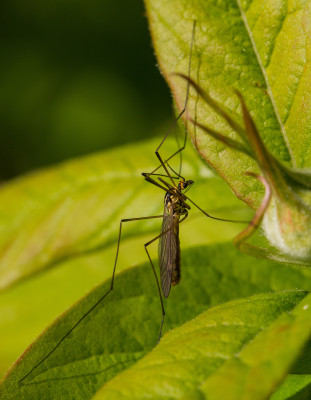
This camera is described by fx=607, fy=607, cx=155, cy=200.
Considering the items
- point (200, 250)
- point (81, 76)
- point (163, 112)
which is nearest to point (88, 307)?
point (200, 250)

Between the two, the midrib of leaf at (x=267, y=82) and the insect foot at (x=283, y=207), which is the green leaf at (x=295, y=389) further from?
the midrib of leaf at (x=267, y=82)

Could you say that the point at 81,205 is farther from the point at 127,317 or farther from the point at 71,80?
the point at 71,80

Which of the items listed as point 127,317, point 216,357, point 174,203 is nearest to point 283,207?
point 216,357

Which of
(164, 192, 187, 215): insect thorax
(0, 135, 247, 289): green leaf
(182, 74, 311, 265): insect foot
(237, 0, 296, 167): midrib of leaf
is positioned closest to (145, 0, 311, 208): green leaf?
(237, 0, 296, 167): midrib of leaf

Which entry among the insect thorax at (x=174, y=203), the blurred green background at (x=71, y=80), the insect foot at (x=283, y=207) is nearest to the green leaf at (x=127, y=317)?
the insect foot at (x=283, y=207)

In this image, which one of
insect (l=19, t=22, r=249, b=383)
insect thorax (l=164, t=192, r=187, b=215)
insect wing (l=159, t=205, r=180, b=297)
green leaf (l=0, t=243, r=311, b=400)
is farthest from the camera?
insect thorax (l=164, t=192, r=187, b=215)

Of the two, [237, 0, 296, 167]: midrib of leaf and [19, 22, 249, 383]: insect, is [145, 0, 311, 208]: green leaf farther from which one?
[19, 22, 249, 383]: insect

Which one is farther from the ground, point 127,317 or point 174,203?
point 174,203

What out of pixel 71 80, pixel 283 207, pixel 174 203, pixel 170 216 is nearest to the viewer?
pixel 283 207
